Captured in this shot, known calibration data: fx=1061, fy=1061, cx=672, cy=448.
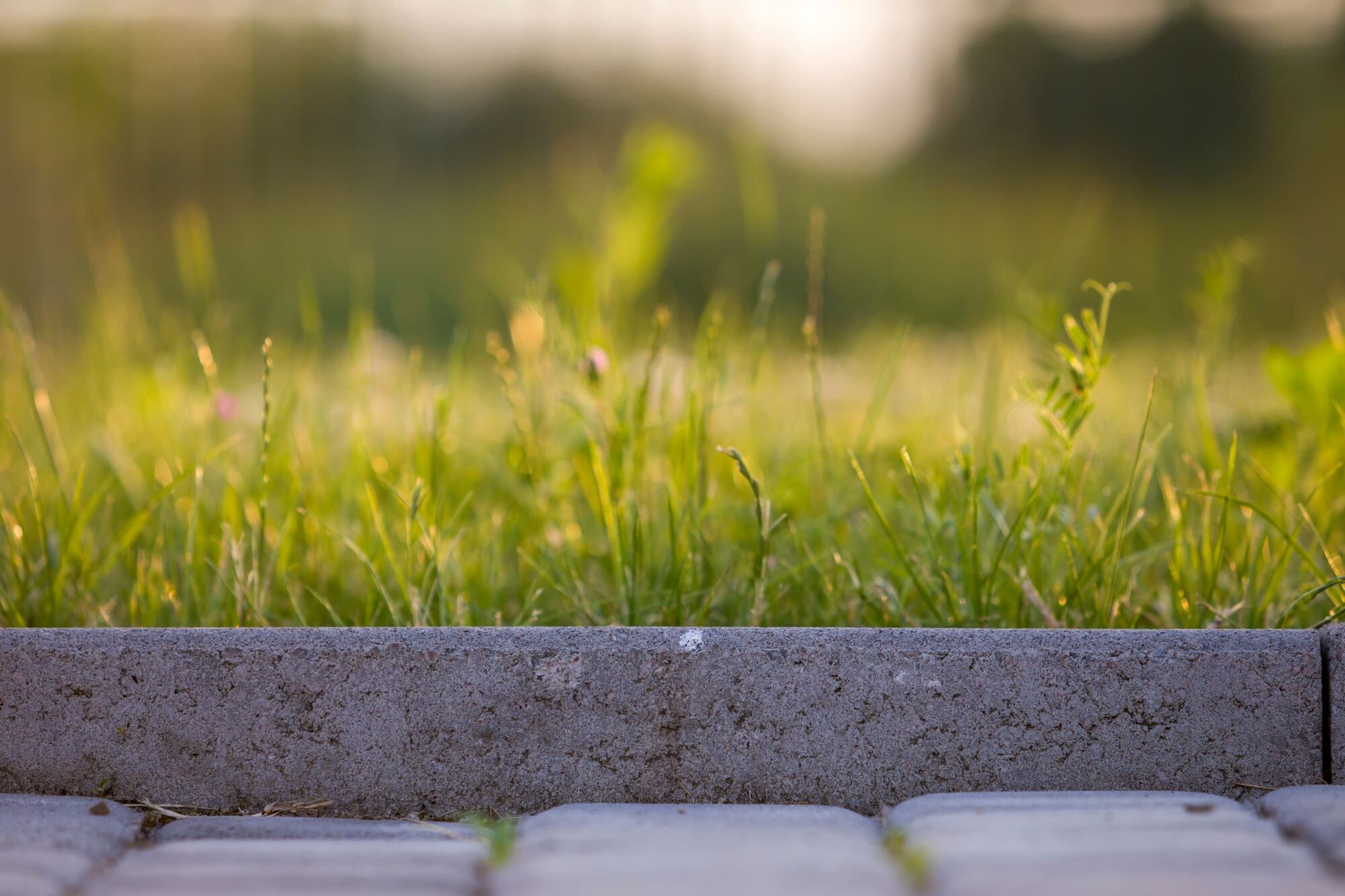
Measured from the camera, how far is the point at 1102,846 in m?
0.98

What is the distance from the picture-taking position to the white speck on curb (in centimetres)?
121

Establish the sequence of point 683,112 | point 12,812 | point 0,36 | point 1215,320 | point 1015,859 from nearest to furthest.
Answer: point 1015,859 < point 12,812 < point 1215,320 < point 0,36 < point 683,112

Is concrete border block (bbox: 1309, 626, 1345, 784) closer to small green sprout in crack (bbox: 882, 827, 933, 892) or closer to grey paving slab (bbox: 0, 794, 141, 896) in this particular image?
small green sprout in crack (bbox: 882, 827, 933, 892)

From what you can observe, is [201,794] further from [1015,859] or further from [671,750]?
[1015,859]

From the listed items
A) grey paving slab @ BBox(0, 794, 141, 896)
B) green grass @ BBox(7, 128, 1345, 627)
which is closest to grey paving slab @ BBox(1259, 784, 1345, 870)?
green grass @ BBox(7, 128, 1345, 627)

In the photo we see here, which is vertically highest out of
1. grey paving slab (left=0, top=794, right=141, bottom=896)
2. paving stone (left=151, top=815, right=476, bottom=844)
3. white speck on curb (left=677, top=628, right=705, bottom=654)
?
white speck on curb (left=677, top=628, right=705, bottom=654)

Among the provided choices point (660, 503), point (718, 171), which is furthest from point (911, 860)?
point (718, 171)

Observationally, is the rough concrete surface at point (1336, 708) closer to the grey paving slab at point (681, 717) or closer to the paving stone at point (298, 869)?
the grey paving slab at point (681, 717)

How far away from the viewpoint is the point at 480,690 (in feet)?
4.00

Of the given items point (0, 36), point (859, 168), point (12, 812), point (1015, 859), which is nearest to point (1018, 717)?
point (1015, 859)

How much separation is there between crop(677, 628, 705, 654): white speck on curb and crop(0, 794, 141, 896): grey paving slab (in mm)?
615

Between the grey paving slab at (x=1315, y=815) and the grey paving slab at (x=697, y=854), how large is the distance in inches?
15.8

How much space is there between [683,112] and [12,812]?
5.25 meters

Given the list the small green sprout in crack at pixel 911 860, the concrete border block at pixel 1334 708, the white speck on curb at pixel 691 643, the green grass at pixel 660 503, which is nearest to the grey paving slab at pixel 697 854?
the small green sprout in crack at pixel 911 860
